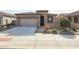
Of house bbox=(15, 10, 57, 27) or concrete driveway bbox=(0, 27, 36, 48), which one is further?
house bbox=(15, 10, 57, 27)

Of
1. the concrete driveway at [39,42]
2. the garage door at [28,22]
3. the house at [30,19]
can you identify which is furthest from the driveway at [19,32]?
the garage door at [28,22]

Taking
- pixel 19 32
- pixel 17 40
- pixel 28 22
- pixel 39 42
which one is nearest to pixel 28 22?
pixel 28 22

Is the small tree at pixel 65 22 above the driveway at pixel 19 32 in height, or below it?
above

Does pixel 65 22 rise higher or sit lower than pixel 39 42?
higher

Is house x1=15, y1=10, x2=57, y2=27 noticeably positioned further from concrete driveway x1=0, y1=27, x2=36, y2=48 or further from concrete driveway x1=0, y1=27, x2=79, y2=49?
concrete driveway x1=0, y1=27, x2=79, y2=49

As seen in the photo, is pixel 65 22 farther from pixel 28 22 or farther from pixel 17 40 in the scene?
pixel 28 22

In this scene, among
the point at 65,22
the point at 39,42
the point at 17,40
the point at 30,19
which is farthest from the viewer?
the point at 30,19

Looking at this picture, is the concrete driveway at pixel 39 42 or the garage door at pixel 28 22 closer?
the concrete driveway at pixel 39 42

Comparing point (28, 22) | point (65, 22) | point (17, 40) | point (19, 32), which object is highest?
point (65, 22)

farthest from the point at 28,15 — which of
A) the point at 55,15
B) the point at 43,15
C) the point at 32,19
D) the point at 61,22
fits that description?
the point at 61,22

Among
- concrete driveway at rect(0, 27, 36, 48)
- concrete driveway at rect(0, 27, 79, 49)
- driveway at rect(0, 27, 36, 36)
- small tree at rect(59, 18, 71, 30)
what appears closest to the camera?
concrete driveway at rect(0, 27, 79, 49)

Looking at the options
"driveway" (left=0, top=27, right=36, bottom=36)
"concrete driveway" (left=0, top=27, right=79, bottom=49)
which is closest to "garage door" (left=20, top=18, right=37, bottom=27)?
"driveway" (left=0, top=27, right=36, bottom=36)

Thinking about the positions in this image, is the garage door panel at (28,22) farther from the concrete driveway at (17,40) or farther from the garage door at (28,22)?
the concrete driveway at (17,40)
